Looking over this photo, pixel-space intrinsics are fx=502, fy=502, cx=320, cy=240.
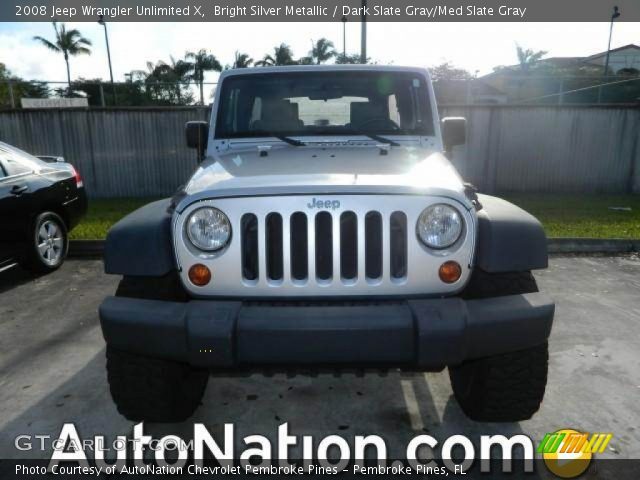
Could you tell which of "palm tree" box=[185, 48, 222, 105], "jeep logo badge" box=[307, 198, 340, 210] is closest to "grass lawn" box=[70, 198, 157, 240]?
"jeep logo badge" box=[307, 198, 340, 210]

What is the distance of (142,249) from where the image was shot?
2230 millimetres

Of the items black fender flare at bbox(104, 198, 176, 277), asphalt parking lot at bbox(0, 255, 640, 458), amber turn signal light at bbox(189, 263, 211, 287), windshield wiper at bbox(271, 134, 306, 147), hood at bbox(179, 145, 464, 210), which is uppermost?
windshield wiper at bbox(271, 134, 306, 147)

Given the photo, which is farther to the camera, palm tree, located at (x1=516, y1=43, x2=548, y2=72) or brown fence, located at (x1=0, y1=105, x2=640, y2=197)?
palm tree, located at (x1=516, y1=43, x2=548, y2=72)

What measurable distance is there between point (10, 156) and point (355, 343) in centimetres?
472

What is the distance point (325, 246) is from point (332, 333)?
15.3 inches

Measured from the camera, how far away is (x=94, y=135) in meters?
11.2

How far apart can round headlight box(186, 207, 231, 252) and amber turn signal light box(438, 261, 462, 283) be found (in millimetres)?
933

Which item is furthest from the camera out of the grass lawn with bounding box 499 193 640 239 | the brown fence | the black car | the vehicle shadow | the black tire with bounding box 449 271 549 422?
the brown fence

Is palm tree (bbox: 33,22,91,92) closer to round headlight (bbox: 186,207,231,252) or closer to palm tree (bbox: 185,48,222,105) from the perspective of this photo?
palm tree (bbox: 185,48,222,105)

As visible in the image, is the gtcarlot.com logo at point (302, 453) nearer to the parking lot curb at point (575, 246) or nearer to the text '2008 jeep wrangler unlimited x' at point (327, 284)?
the text '2008 jeep wrangler unlimited x' at point (327, 284)

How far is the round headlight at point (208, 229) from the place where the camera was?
216 cm

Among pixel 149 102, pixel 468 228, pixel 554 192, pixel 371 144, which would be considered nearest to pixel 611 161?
pixel 554 192

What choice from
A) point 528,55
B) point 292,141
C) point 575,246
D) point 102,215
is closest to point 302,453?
point 292,141

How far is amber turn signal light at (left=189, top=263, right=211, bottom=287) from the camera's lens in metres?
2.18
